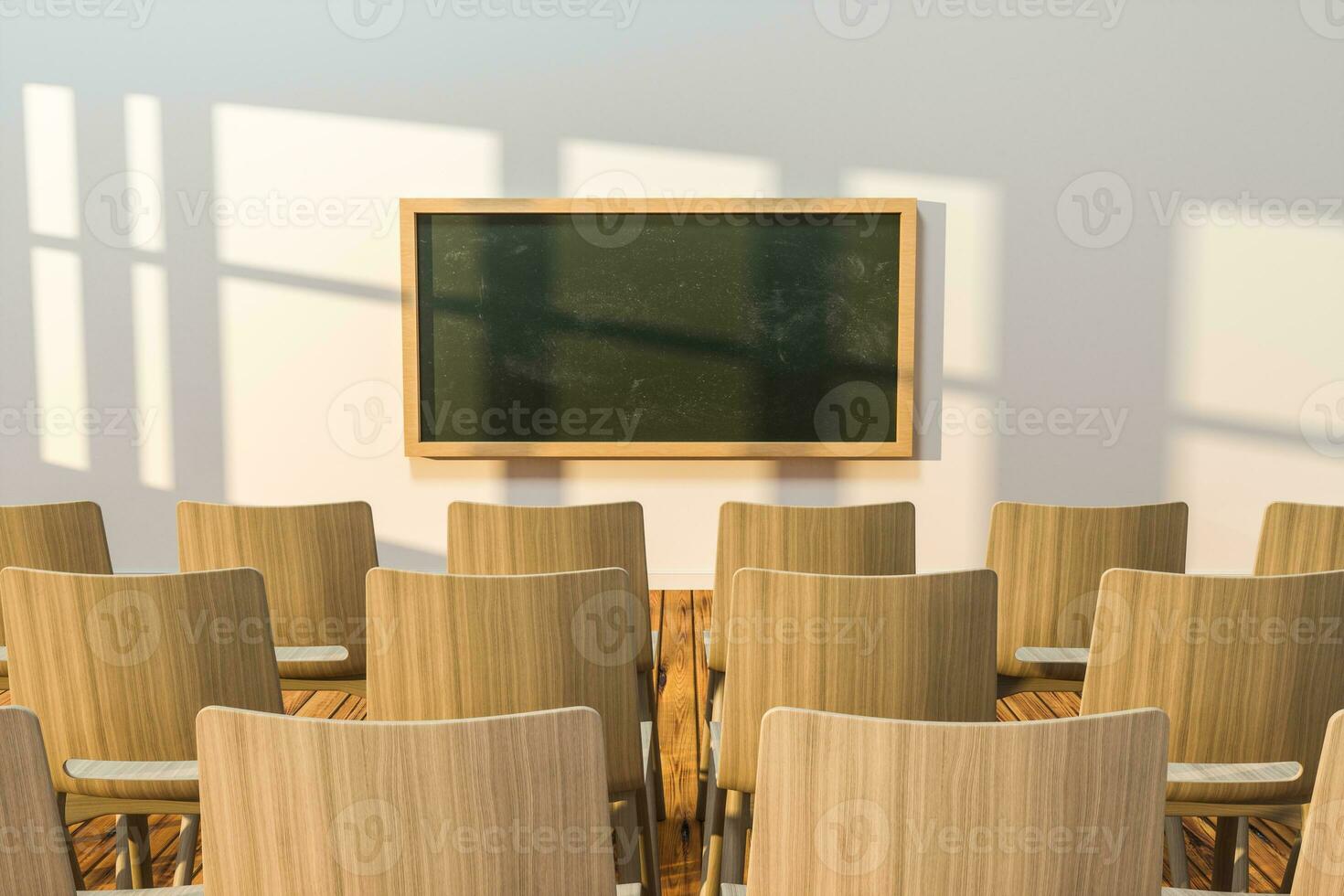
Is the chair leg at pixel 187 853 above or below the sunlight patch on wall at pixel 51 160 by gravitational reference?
below

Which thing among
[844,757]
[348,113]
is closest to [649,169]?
[348,113]

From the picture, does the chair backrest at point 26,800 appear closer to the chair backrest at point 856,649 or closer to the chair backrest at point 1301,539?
the chair backrest at point 856,649

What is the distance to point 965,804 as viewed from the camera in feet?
3.49

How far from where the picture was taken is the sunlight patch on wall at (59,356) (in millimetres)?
5438

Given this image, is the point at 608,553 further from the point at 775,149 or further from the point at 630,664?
the point at 775,149

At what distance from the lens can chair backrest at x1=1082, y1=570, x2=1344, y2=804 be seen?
71.3 inches

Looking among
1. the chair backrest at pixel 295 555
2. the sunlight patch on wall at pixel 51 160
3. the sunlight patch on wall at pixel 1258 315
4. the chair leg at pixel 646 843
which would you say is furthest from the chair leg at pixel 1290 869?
the sunlight patch on wall at pixel 51 160

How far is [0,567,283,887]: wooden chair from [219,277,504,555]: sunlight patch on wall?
144 inches

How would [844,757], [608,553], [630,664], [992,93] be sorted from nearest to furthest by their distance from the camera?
1. [844,757]
2. [630,664]
3. [608,553]
4. [992,93]

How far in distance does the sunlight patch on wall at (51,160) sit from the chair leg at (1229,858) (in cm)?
573

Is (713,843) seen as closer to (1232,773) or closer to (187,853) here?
(1232,773)

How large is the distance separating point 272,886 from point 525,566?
1591 millimetres

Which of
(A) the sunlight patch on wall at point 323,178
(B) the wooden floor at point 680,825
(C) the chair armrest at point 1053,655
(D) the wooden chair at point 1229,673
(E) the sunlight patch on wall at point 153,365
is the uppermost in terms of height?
(A) the sunlight patch on wall at point 323,178

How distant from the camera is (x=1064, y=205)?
5422mm
